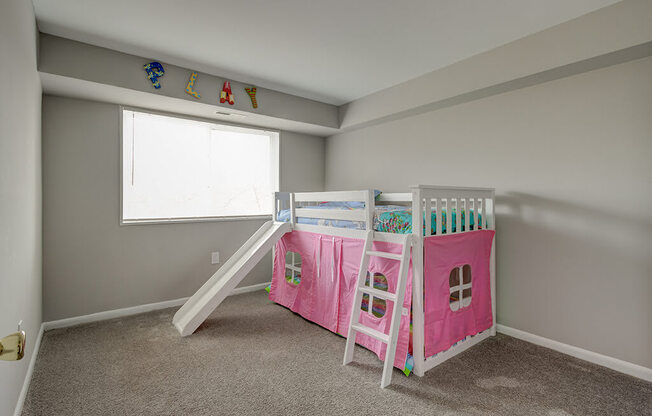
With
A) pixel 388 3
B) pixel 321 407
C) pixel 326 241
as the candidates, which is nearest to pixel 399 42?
pixel 388 3

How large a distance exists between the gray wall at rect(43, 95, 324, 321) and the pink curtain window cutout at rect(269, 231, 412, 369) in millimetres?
1071

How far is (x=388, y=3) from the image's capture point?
206 centimetres

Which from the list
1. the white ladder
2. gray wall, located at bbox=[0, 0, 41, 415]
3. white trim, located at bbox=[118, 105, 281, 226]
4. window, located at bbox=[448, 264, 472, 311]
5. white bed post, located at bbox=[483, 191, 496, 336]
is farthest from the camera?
white trim, located at bbox=[118, 105, 281, 226]

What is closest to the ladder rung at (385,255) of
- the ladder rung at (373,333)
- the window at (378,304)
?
the window at (378,304)

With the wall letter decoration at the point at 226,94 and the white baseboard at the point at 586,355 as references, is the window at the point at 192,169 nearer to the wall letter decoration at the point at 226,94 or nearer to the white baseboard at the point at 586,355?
the wall letter decoration at the point at 226,94

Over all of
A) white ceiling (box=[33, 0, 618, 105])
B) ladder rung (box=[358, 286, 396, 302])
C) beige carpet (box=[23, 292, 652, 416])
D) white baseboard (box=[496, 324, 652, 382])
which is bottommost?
beige carpet (box=[23, 292, 652, 416])

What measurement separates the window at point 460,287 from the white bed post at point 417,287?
0.37m

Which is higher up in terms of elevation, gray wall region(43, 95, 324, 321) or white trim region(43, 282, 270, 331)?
gray wall region(43, 95, 324, 321)

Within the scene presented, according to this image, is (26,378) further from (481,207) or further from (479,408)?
(481,207)

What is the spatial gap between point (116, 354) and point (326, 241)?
174 cm

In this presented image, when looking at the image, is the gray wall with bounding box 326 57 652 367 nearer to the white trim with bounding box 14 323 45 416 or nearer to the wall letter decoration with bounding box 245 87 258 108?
the wall letter decoration with bounding box 245 87 258 108

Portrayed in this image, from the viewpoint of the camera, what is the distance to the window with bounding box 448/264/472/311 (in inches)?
94.4

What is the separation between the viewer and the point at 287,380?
2033 mm

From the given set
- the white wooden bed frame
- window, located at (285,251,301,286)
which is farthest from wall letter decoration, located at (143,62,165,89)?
window, located at (285,251,301,286)
